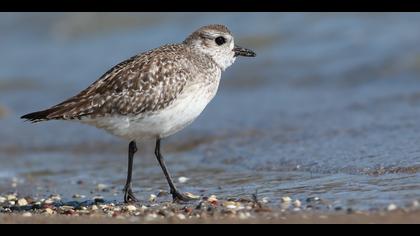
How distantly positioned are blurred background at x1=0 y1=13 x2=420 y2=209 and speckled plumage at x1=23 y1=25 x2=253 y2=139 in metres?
1.02

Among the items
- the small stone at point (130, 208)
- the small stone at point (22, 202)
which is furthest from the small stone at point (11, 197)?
the small stone at point (130, 208)

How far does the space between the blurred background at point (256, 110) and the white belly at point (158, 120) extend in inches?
36.0

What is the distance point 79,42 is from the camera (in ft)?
68.8

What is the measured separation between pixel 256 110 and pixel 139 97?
5.99m

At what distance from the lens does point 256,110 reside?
14672mm

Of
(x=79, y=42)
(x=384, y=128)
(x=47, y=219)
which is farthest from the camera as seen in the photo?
(x=79, y=42)

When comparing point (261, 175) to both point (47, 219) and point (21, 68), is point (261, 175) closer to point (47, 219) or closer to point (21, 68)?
point (47, 219)

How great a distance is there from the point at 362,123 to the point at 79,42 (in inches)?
410

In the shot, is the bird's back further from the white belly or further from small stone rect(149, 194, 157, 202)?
small stone rect(149, 194, 157, 202)

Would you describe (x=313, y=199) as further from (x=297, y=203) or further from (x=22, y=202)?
(x=22, y=202)

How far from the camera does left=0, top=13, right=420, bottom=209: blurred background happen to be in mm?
9664

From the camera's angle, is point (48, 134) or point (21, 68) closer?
point (48, 134)
